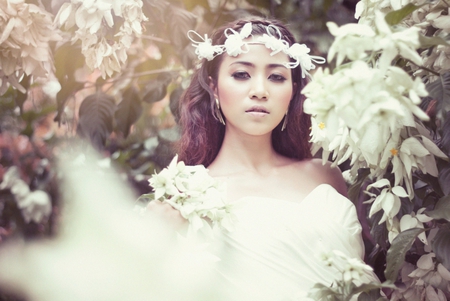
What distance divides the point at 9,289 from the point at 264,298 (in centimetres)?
98

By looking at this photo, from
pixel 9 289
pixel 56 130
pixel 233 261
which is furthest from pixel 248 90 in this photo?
pixel 56 130

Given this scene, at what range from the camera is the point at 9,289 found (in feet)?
6.43

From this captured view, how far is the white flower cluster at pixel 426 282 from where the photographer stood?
1.44m

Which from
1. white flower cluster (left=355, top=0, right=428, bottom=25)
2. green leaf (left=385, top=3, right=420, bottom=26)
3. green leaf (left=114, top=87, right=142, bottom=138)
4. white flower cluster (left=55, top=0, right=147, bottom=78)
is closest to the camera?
green leaf (left=385, top=3, right=420, bottom=26)

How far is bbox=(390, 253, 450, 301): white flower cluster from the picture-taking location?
1.44 m

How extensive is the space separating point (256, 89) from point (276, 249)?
1.54ft

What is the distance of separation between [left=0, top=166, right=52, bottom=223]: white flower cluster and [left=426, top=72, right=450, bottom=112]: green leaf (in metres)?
1.59

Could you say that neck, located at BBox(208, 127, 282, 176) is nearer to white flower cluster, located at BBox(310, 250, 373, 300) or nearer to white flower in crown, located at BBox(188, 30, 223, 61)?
white flower in crown, located at BBox(188, 30, 223, 61)

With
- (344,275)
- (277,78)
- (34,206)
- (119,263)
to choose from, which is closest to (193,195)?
(119,263)

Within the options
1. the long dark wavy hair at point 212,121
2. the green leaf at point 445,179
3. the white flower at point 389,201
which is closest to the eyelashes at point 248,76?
the long dark wavy hair at point 212,121

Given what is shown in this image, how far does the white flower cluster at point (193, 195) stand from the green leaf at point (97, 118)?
579 millimetres

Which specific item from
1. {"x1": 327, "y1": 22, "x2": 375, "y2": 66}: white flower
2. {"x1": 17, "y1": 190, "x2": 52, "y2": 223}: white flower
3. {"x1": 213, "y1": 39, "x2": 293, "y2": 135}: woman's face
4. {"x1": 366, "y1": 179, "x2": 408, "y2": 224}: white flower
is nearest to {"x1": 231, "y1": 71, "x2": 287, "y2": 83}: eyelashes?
{"x1": 213, "y1": 39, "x2": 293, "y2": 135}: woman's face

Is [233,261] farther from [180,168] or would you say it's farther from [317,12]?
[317,12]

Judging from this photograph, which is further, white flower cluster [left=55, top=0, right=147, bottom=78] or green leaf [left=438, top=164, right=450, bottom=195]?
white flower cluster [left=55, top=0, right=147, bottom=78]
